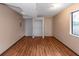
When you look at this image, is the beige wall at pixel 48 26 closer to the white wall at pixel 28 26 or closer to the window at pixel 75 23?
the white wall at pixel 28 26

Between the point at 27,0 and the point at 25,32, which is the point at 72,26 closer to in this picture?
the point at 27,0

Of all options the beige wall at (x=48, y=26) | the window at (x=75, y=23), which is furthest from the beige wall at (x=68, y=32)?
the beige wall at (x=48, y=26)

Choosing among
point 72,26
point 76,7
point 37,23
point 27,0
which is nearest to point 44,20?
point 37,23

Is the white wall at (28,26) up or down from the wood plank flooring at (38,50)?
up

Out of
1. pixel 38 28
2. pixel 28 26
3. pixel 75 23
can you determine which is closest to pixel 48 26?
pixel 38 28

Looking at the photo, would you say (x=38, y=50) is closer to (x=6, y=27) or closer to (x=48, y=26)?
(x=6, y=27)

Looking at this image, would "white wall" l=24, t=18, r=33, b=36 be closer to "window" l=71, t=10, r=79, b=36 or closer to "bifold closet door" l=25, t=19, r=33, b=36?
"bifold closet door" l=25, t=19, r=33, b=36

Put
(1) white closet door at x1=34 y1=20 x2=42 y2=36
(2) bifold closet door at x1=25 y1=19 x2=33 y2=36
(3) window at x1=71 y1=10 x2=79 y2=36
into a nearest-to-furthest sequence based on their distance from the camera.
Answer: (3) window at x1=71 y1=10 x2=79 y2=36, (1) white closet door at x1=34 y1=20 x2=42 y2=36, (2) bifold closet door at x1=25 y1=19 x2=33 y2=36

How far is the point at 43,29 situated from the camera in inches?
456

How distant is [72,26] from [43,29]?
19.7ft

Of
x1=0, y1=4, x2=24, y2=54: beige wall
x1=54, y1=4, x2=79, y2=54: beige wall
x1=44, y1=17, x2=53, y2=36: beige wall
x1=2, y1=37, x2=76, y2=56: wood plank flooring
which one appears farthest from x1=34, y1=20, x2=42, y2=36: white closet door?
x1=0, y1=4, x2=24, y2=54: beige wall

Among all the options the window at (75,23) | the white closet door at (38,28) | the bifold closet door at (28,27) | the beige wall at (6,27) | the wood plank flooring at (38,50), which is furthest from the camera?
the bifold closet door at (28,27)

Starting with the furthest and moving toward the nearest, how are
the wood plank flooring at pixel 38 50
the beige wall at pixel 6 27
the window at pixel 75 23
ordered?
1. the window at pixel 75 23
2. the wood plank flooring at pixel 38 50
3. the beige wall at pixel 6 27

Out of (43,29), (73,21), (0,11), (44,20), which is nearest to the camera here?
(0,11)
